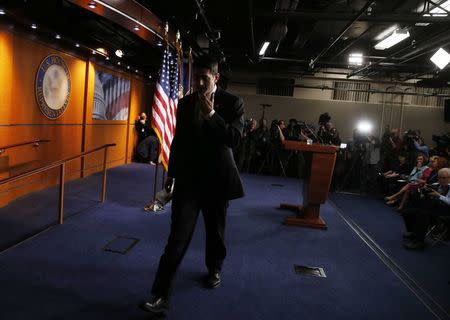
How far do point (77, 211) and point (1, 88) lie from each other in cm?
203

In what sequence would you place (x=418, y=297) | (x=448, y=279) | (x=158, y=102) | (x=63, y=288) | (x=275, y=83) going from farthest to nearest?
(x=275, y=83), (x=158, y=102), (x=448, y=279), (x=418, y=297), (x=63, y=288)

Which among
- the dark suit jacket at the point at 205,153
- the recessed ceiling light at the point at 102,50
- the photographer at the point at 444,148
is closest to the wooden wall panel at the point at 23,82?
the recessed ceiling light at the point at 102,50

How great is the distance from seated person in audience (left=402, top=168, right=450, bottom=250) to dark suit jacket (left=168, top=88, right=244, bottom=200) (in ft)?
10.2

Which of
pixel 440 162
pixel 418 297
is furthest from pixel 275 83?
pixel 418 297

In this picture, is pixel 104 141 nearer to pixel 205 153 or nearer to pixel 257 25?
pixel 257 25

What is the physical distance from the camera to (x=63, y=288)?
273cm

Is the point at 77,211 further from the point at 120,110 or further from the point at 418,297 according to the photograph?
the point at 120,110

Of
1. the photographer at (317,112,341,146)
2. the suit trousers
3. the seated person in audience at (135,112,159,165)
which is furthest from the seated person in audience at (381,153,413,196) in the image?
the seated person in audience at (135,112,159,165)

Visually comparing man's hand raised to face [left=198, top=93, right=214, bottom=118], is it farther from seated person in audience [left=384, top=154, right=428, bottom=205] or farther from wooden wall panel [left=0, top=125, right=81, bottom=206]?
seated person in audience [left=384, top=154, right=428, bottom=205]

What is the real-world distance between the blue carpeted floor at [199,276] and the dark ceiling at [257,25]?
2.96 m

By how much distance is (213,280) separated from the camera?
2908 millimetres

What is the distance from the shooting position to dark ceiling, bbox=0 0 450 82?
17.9ft

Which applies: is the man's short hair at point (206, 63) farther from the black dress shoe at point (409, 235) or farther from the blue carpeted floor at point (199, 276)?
the black dress shoe at point (409, 235)

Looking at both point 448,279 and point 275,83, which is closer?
point 448,279
